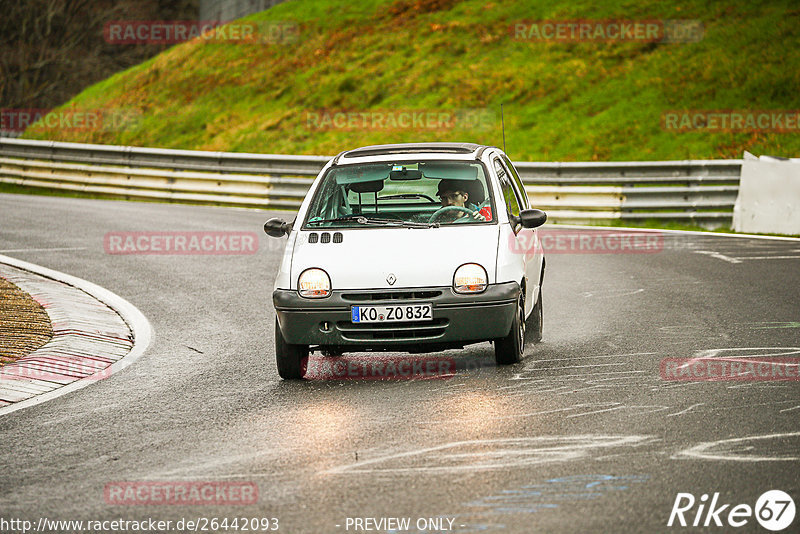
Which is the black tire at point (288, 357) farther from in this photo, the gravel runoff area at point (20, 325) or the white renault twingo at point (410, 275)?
the gravel runoff area at point (20, 325)

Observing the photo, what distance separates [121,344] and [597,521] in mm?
5991

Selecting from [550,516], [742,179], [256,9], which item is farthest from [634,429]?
[256,9]

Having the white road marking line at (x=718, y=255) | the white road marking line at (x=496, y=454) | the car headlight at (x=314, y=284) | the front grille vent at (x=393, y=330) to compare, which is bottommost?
the white road marking line at (x=496, y=454)

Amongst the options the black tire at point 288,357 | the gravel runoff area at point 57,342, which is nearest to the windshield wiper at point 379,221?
the black tire at point 288,357

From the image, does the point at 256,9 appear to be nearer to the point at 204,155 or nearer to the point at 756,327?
the point at 204,155

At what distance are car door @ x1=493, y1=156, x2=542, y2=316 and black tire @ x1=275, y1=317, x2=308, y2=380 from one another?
165cm

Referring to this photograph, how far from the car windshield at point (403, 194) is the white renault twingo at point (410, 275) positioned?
0.04 feet

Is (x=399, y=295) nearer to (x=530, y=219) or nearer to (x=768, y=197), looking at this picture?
(x=530, y=219)

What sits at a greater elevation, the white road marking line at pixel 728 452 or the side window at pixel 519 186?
the side window at pixel 519 186

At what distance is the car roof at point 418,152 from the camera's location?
30.9ft

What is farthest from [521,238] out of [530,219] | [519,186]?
[519,186]

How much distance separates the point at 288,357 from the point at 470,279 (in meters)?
1.44

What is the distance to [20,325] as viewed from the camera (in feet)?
34.2

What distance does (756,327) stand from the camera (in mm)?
10023
